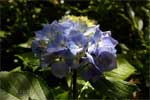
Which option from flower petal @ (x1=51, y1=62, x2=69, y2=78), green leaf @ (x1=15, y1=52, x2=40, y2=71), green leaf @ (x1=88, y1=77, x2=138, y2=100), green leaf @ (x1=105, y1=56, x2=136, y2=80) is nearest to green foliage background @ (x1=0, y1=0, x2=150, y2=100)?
green leaf @ (x1=105, y1=56, x2=136, y2=80)

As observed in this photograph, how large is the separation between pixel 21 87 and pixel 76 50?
6.8 inches

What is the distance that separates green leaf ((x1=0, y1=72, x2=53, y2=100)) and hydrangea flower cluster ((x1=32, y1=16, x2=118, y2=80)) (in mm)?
56

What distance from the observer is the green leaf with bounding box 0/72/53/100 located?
→ 1.17 meters

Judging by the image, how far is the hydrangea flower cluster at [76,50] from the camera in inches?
46.2

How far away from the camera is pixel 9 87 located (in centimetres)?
117

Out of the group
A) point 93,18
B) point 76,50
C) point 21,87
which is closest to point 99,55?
point 76,50

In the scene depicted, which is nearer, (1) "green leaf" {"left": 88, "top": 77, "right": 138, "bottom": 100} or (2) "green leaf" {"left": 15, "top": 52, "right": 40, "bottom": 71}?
(1) "green leaf" {"left": 88, "top": 77, "right": 138, "bottom": 100}

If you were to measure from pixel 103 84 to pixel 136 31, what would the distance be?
104cm

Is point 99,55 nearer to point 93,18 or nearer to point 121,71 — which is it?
point 121,71

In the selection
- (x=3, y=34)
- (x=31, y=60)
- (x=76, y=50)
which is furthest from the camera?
(x=3, y=34)

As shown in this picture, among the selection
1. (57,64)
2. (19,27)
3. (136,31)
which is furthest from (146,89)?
(57,64)

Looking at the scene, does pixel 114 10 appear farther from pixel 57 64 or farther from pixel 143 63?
pixel 57 64

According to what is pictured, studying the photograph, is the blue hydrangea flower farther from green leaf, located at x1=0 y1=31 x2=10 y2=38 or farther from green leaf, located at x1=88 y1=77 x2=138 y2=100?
green leaf, located at x1=0 y1=31 x2=10 y2=38

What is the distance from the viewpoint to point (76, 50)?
1159 mm
